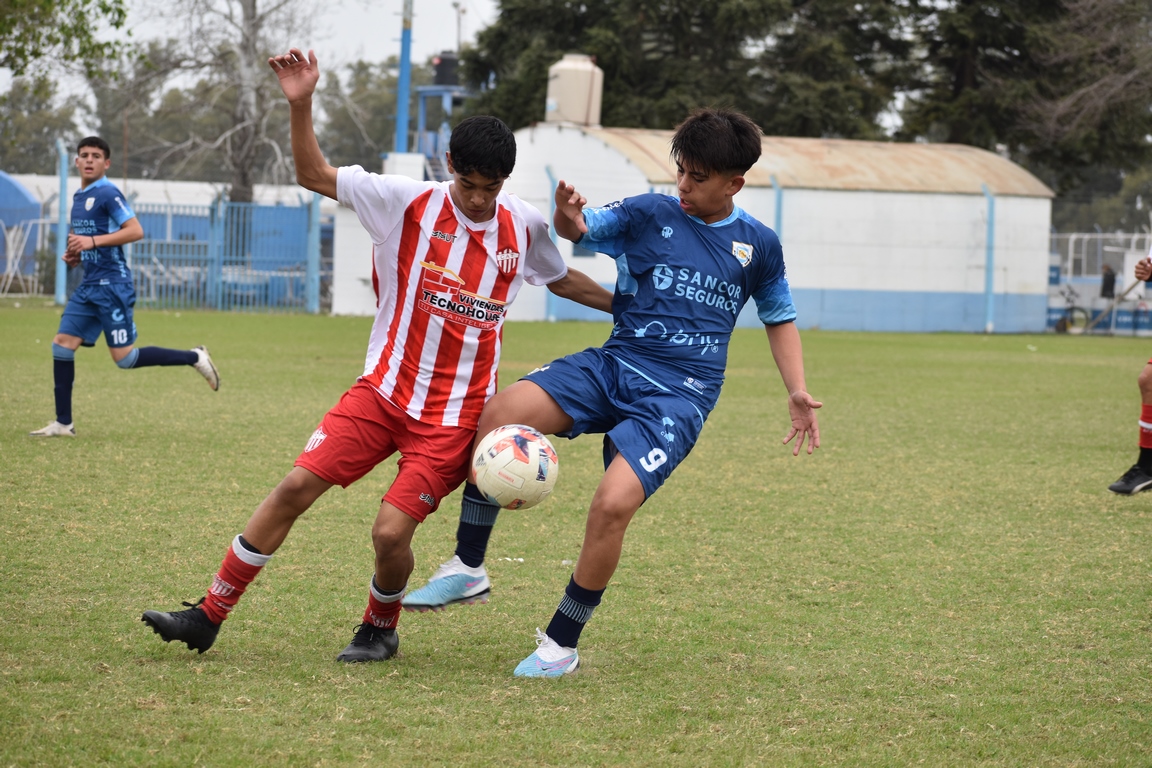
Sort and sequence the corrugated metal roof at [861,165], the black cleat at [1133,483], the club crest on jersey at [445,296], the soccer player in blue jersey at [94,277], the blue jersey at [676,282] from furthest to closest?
the corrugated metal roof at [861,165]
the soccer player in blue jersey at [94,277]
the black cleat at [1133,483]
the blue jersey at [676,282]
the club crest on jersey at [445,296]

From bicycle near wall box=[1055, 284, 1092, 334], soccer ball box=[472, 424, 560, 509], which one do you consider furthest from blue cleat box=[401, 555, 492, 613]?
bicycle near wall box=[1055, 284, 1092, 334]

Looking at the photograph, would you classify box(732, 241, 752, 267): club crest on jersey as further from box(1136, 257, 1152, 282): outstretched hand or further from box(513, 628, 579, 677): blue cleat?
box(1136, 257, 1152, 282): outstretched hand

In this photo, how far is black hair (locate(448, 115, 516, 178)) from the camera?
155 inches

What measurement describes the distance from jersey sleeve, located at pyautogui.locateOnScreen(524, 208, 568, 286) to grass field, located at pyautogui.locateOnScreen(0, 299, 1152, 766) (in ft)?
4.21

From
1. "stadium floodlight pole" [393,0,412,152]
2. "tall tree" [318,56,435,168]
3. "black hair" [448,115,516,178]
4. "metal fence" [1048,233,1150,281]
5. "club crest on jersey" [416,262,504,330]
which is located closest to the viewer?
"black hair" [448,115,516,178]

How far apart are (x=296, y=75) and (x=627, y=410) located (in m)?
1.49

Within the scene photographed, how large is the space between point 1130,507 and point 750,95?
99.8 feet

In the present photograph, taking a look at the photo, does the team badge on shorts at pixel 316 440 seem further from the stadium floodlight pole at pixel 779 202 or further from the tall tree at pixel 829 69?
the tall tree at pixel 829 69

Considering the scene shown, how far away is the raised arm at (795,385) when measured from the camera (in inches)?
170

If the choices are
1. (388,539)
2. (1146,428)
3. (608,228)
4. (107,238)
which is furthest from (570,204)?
(107,238)

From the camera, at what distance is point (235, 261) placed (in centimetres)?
2942

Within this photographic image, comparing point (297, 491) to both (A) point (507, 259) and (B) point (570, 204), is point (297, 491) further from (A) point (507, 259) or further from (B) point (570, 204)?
(B) point (570, 204)

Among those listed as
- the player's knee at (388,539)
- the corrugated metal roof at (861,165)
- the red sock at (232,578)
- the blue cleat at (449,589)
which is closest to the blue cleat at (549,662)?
the blue cleat at (449,589)

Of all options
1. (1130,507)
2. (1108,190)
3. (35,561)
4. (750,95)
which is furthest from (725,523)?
(1108,190)
